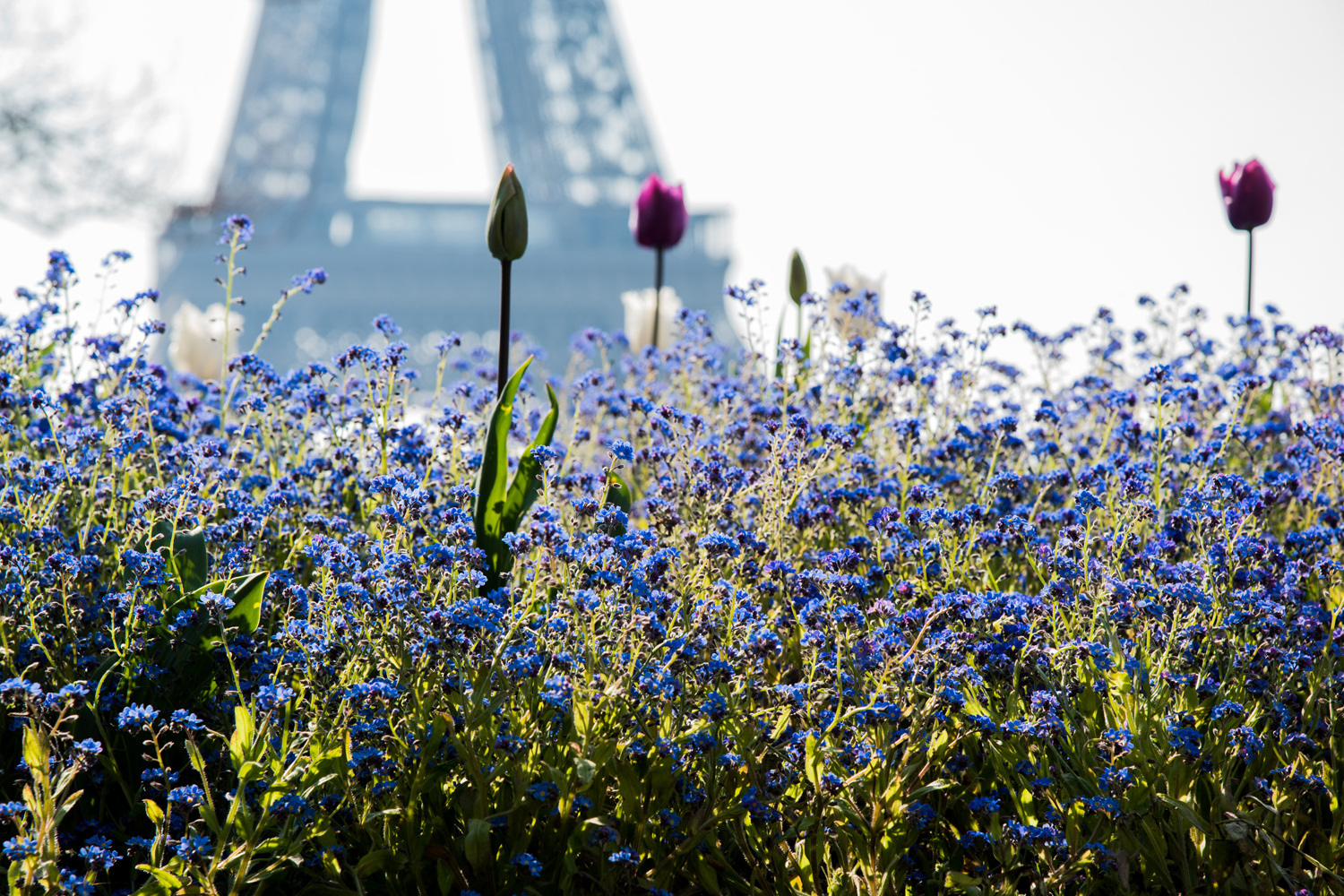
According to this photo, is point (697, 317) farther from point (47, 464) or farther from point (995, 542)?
point (47, 464)

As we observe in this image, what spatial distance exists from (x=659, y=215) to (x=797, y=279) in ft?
2.15

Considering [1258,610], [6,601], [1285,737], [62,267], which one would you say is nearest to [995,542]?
[1258,610]

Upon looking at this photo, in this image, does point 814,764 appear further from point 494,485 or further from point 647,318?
point 647,318

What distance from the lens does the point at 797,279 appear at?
14.6 ft

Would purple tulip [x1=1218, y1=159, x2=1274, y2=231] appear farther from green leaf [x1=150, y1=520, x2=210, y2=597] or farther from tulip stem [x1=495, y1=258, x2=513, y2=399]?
green leaf [x1=150, y1=520, x2=210, y2=597]

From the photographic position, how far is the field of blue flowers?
200 centimetres

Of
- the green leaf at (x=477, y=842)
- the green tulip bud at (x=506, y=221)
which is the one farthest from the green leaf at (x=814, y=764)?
the green tulip bud at (x=506, y=221)

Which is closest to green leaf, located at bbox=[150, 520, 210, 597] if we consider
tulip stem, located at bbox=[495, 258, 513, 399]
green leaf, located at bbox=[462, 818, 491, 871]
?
tulip stem, located at bbox=[495, 258, 513, 399]

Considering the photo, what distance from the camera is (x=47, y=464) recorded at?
8.82 ft

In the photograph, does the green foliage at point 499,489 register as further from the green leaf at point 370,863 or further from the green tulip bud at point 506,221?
the green leaf at point 370,863

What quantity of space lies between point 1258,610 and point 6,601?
276 cm

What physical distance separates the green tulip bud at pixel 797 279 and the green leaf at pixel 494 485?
6.52 feet

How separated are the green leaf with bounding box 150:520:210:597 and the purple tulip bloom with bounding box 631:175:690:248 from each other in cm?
252

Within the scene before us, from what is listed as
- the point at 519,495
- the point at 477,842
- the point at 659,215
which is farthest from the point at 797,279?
the point at 477,842
